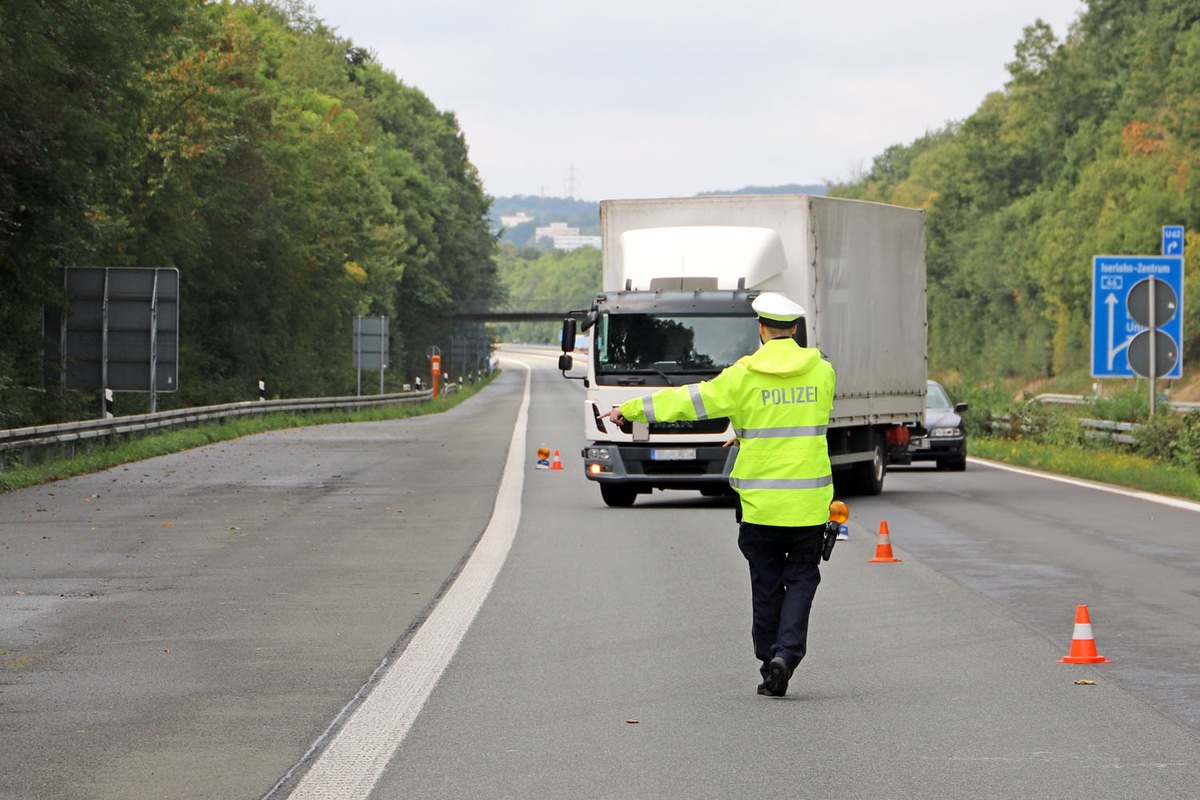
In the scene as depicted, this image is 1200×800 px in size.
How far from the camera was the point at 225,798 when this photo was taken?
6.34 metres

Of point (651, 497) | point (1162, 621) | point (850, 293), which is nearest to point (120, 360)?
point (651, 497)

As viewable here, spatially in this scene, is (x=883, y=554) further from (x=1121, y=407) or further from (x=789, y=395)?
(x=1121, y=407)

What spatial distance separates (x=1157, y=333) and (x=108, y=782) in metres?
22.5

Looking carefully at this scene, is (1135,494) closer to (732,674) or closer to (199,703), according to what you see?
(732,674)

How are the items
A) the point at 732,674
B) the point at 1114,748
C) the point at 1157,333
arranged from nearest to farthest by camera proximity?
1. the point at 1114,748
2. the point at 732,674
3. the point at 1157,333

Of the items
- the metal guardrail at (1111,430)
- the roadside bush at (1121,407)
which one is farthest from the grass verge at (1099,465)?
the roadside bush at (1121,407)

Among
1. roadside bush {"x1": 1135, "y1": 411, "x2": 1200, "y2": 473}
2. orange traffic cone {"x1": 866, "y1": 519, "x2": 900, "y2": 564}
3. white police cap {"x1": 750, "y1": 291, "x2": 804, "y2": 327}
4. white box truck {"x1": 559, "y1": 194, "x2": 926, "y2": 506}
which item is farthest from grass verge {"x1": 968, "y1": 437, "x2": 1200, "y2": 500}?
white police cap {"x1": 750, "y1": 291, "x2": 804, "y2": 327}

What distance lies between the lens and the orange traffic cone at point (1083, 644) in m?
9.34

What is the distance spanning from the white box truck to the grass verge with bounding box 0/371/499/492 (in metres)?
8.08

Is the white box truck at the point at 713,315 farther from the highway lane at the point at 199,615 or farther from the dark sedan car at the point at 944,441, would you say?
the dark sedan car at the point at 944,441

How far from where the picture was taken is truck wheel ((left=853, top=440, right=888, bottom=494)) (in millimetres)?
23047

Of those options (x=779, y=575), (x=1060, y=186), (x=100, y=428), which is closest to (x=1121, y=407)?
(x=100, y=428)

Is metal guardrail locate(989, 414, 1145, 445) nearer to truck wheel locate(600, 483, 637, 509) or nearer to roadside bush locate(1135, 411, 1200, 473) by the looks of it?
roadside bush locate(1135, 411, 1200, 473)

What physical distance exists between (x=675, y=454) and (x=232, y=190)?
133ft
